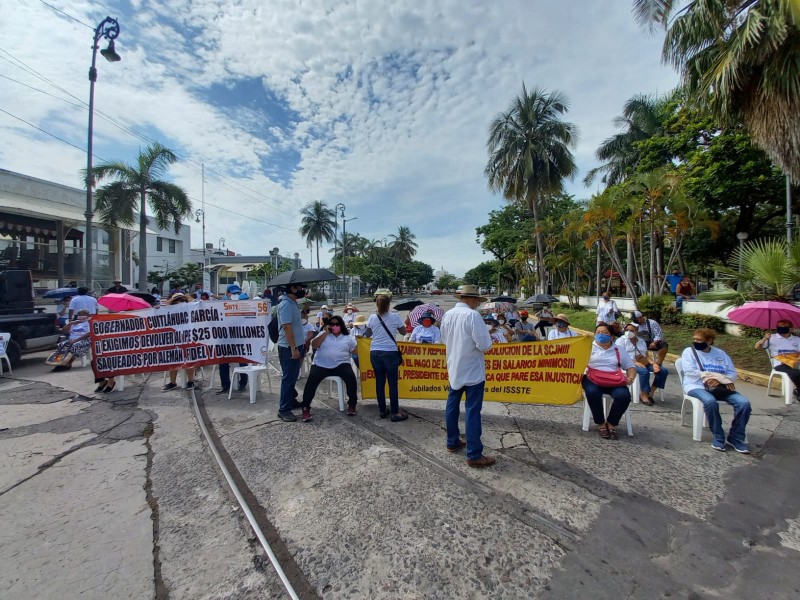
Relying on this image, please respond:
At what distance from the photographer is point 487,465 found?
376 cm

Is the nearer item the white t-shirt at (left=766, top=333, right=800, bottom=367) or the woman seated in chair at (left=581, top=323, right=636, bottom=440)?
the woman seated in chair at (left=581, top=323, right=636, bottom=440)

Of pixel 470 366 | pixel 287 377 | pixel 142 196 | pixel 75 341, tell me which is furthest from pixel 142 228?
pixel 470 366

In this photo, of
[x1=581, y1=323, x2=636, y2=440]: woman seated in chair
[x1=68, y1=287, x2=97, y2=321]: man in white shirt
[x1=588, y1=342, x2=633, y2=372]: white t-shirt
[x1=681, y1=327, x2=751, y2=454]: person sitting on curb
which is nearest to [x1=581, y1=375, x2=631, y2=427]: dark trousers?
[x1=581, y1=323, x2=636, y2=440]: woman seated in chair

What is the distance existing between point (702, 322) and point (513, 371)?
10.5 m

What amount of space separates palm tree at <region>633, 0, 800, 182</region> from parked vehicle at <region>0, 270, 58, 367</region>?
52.8 ft

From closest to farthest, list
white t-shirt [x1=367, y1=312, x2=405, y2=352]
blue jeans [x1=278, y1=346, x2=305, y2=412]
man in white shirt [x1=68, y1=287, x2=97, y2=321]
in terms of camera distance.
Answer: white t-shirt [x1=367, y1=312, x2=405, y2=352] < blue jeans [x1=278, y1=346, x2=305, y2=412] < man in white shirt [x1=68, y1=287, x2=97, y2=321]

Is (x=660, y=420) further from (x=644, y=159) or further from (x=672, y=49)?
(x=644, y=159)

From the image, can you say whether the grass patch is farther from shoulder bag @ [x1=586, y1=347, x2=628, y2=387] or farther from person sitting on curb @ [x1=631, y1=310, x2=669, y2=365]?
shoulder bag @ [x1=586, y1=347, x2=628, y2=387]

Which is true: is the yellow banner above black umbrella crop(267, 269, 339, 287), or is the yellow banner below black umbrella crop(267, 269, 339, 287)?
below

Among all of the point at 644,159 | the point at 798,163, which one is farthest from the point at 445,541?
the point at 644,159

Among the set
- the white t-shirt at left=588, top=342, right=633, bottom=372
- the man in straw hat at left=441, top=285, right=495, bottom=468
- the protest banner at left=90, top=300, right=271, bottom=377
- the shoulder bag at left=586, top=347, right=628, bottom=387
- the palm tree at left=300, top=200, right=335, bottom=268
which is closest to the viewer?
the man in straw hat at left=441, top=285, right=495, bottom=468

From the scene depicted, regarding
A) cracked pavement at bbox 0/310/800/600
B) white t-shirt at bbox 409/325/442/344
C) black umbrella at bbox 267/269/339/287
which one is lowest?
cracked pavement at bbox 0/310/800/600

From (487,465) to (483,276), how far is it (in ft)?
263

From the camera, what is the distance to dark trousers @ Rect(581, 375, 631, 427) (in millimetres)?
4496
